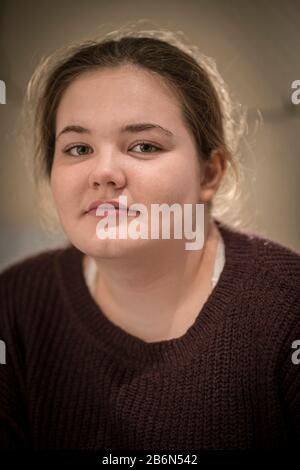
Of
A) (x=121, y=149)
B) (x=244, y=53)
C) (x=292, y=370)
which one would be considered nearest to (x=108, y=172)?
(x=121, y=149)

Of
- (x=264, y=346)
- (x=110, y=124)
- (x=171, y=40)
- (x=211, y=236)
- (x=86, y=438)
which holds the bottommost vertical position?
(x=86, y=438)

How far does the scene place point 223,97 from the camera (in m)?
0.72

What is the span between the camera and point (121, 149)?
2.24 ft

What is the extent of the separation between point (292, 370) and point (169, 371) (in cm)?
17

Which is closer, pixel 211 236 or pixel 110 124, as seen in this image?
pixel 110 124

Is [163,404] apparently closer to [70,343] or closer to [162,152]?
[70,343]

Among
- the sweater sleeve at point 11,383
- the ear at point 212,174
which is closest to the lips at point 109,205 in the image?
the ear at point 212,174

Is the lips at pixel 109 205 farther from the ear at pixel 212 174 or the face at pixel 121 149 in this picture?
the ear at pixel 212 174

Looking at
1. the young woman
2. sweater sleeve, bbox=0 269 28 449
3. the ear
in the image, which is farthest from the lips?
sweater sleeve, bbox=0 269 28 449

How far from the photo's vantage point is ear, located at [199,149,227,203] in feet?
2.43

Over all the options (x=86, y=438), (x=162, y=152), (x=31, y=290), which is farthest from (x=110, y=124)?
(x=86, y=438)

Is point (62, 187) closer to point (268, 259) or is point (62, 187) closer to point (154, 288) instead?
point (154, 288)

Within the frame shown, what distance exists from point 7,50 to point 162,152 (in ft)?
0.89

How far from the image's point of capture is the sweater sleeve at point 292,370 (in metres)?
0.70
